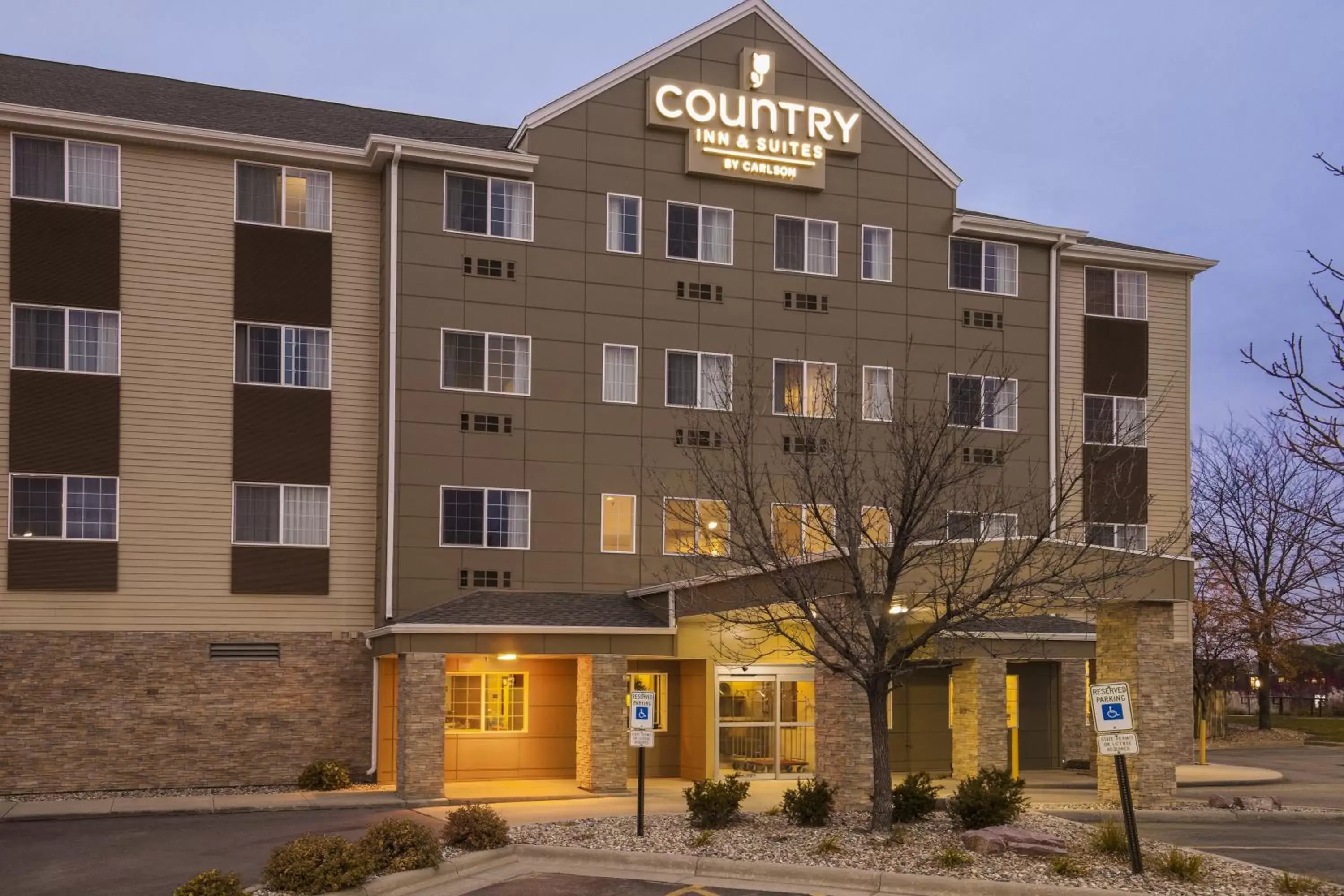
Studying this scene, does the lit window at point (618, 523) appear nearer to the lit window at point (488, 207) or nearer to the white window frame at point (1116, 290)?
the lit window at point (488, 207)

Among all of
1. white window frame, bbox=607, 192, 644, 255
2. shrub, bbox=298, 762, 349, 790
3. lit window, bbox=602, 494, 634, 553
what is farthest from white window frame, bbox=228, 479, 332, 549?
white window frame, bbox=607, 192, 644, 255

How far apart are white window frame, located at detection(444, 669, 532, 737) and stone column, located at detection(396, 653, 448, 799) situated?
8.48ft

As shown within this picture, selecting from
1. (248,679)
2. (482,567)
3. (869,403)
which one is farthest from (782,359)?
(248,679)

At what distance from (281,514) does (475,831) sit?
1334 centimetres

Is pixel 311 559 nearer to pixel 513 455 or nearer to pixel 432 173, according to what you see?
pixel 513 455

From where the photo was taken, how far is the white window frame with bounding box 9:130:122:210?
2931cm

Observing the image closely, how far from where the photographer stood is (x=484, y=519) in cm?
3172

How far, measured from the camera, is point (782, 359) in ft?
111

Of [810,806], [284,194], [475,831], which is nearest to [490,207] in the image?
[284,194]

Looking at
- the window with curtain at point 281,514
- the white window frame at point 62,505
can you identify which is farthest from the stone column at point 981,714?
the white window frame at point 62,505

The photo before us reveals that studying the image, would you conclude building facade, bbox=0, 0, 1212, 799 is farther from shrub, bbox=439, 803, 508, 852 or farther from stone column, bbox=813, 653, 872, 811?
shrub, bbox=439, 803, 508, 852

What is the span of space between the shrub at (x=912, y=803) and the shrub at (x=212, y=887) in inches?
241

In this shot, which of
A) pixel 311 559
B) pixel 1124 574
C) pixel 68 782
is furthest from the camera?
pixel 311 559

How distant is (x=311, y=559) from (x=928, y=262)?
1668 centimetres
